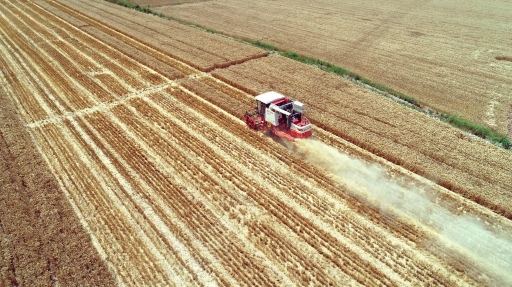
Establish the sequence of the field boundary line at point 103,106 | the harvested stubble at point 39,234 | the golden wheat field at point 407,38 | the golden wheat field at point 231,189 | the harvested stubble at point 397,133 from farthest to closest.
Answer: the golden wheat field at point 407,38, the field boundary line at point 103,106, the harvested stubble at point 397,133, the golden wheat field at point 231,189, the harvested stubble at point 39,234

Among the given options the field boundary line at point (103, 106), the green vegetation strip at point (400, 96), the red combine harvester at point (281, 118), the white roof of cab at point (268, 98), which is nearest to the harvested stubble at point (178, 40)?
the green vegetation strip at point (400, 96)

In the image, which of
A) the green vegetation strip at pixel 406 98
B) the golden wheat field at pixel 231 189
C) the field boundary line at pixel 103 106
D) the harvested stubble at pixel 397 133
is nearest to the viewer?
the golden wheat field at pixel 231 189

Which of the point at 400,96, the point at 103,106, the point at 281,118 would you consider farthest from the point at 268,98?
the point at 103,106

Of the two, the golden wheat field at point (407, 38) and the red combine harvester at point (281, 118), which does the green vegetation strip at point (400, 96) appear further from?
the red combine harvester at point (281, 118)

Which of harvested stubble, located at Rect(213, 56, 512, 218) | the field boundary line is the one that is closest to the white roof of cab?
harvested stubble, located at Rect(213, 56, 512, 218)

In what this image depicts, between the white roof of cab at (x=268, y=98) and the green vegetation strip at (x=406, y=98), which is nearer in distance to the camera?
the white roof of cab at (x=268, y=98)

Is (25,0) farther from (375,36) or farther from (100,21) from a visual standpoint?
(375,36)

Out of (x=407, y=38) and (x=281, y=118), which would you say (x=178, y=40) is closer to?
(x=281, y=118)
